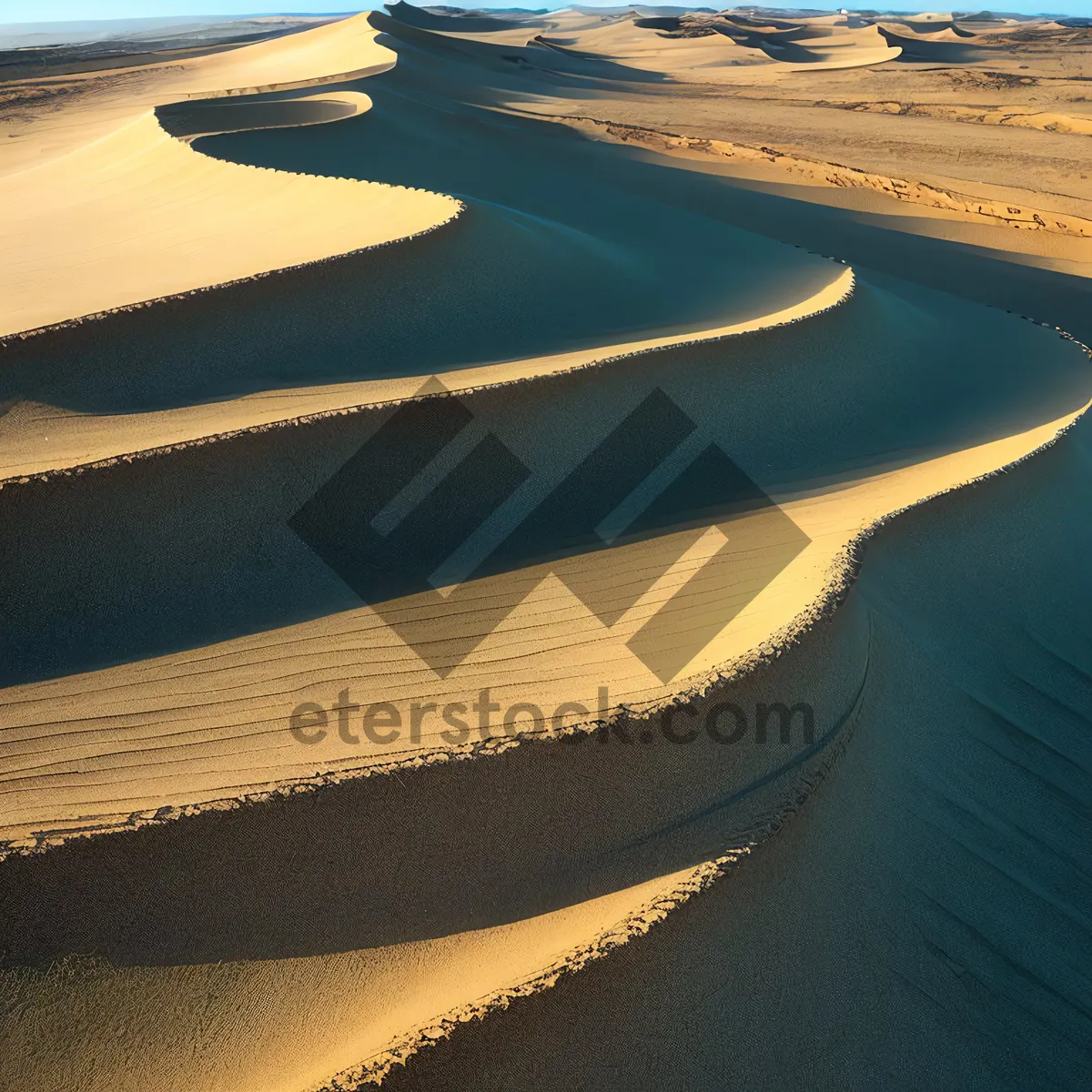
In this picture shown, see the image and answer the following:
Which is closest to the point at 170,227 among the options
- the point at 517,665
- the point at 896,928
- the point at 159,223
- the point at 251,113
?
the point at 159,223

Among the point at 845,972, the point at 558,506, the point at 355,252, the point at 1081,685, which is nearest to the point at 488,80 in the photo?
the point at 355,252

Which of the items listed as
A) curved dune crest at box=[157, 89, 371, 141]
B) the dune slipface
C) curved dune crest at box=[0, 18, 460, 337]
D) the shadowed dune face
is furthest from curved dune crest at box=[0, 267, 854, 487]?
curved dune crest at box=[157, 89, 371, 141]

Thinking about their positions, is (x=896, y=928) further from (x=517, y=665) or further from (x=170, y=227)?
(x=170, y=227)

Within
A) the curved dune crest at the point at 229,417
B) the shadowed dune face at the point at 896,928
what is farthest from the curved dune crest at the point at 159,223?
the shadowed dune face at the point at 896,928

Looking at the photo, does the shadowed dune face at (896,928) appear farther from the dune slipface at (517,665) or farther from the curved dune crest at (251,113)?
the curved dune crest at (251,113)

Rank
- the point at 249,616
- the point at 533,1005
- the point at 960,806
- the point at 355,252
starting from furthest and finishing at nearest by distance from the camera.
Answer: the point at 355,252
the point at 249,616
the point at 960,806
the point at 533,1005

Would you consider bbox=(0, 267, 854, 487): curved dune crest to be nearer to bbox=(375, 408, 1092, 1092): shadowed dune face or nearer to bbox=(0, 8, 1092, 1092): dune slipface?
bbox=(0, 8, 1092, 1092): dune slipface

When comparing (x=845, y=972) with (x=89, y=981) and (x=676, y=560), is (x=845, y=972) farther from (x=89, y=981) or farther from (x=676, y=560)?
(x=89, y=981)

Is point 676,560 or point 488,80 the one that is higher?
point 488,80
